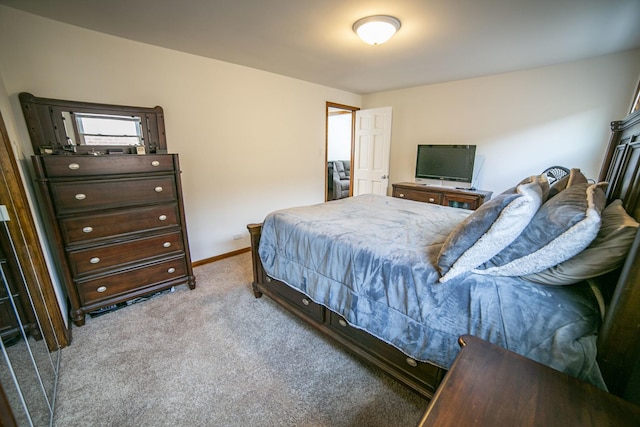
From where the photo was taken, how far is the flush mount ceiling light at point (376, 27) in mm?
1890

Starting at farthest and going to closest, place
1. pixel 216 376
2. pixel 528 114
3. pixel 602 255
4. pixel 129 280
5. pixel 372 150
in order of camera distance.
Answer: pixel 372 150 < pixel 528 114 < pixel 129 280 < pixel 216 376 < pixel 602 255

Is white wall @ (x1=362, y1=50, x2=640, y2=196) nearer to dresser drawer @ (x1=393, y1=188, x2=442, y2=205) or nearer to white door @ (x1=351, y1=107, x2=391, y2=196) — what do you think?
white door @ (x1=351, y1=107, x2=391, y2=196)

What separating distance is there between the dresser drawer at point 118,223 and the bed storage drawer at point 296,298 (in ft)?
3.61

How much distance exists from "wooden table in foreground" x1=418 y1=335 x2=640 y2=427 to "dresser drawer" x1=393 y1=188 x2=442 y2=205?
3178 mm

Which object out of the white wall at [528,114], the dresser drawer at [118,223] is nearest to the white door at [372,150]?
the white wall at [528,114]

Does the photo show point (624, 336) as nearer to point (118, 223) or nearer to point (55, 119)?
point (118, 223)

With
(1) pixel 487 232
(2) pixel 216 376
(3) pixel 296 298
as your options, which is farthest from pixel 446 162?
(2) pixel 216 376

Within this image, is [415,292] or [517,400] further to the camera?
[415,292]

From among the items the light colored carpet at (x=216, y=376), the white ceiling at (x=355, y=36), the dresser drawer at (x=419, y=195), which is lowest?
the light colored carpet at (x=216, y=376)

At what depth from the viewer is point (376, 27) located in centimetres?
194

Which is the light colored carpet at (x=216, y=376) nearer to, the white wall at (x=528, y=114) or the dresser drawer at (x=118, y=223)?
the dresser drawer at (x=118, y=223)

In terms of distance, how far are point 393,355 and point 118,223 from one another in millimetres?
2320

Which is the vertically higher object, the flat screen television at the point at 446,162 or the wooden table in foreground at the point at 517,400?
the flat screen television at the point at 446,162

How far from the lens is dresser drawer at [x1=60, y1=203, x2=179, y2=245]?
1.91 meters
